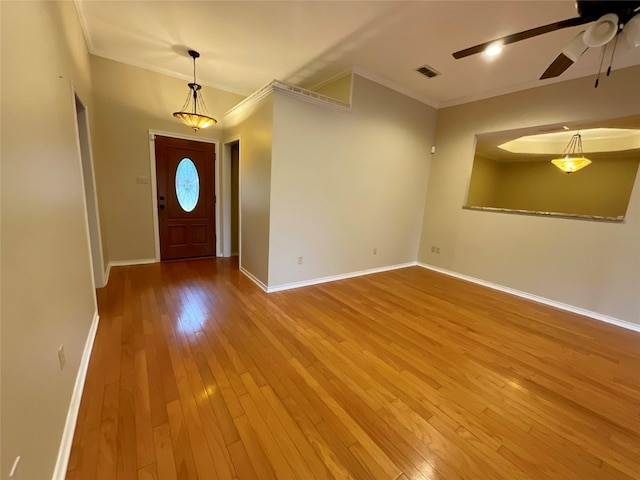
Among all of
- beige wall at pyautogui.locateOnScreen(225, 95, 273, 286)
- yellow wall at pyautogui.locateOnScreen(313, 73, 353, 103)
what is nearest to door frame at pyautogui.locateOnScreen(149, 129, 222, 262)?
beige wall at pyautogui.locateOnScreen(225, 95, 273, 286)

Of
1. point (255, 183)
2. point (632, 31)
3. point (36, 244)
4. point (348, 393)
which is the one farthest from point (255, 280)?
point (632, 31)

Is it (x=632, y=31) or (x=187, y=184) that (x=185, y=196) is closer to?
(x=187, y=184)

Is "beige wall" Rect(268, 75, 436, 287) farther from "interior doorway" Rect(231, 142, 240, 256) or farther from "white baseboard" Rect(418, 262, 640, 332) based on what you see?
"interior doorway" Rect(231, 142, 240, 256)

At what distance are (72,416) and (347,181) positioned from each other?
142 inches

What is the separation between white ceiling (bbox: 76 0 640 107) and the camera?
96.5 inches

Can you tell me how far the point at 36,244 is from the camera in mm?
1213

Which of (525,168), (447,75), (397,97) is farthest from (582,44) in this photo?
(525,168)

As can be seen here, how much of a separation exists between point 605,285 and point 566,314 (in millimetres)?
548

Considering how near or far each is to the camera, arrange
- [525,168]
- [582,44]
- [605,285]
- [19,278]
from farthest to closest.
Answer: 1. [525,168]
2. [605,285]
3. [582,44]
4. [19,278]

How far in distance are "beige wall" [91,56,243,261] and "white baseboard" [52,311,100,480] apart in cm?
240

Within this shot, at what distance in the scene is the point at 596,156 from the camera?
4699 millimetres

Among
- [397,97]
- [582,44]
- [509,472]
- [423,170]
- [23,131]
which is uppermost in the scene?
[397,97]

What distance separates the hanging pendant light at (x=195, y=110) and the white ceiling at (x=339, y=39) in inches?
9.6

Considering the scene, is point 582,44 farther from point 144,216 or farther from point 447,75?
point 144,216
